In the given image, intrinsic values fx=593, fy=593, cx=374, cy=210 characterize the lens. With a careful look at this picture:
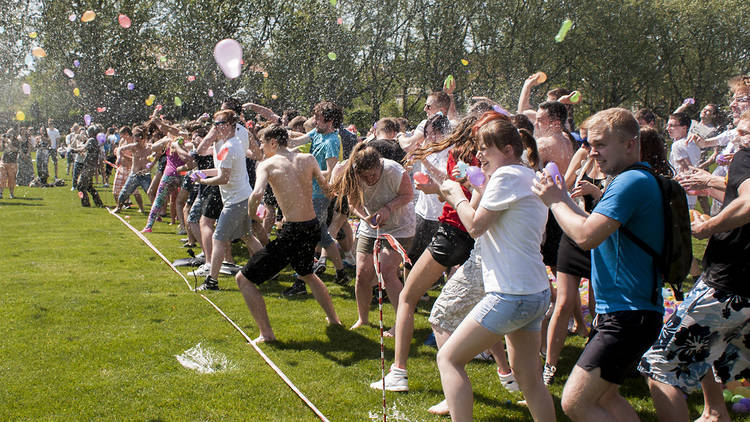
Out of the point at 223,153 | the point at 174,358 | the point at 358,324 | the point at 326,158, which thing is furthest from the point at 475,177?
the point at 326,158

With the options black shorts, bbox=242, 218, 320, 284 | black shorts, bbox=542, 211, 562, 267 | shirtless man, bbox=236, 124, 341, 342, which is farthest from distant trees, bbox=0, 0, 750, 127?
black shorts, bbox=542, 211, 562, 267

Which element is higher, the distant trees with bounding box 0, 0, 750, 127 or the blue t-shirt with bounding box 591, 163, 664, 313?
the distant trees with bounding box 0, 0, 750, 127

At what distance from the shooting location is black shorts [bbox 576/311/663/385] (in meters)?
2.56

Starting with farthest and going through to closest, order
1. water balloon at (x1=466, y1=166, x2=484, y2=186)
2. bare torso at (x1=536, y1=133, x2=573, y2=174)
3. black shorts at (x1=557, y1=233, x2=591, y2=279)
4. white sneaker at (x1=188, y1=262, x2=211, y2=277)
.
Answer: white sneaker at (x1=188, y1=262, x2=211, y2=277), bare torso at (x1=536, y1=133, x2=573, y2=174), black shorts at (x1=557, y1=233, x2=591, y2=279), water balloon at (x1=466, y1=166, x2=484, y2=186)

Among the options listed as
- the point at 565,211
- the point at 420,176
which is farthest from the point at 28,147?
the point at 565,211

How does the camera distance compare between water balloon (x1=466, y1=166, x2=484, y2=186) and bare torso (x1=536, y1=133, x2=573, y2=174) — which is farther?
bare torso (x1=536, y1=133, x2=573, y2=174)

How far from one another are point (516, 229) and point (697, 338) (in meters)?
1.16

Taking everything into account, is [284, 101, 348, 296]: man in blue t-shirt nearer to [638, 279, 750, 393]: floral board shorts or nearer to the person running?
the person running

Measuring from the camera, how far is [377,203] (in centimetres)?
535

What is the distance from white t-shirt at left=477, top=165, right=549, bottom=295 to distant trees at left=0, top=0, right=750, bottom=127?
2579cm

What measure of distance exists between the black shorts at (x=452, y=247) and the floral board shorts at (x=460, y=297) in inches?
8.8

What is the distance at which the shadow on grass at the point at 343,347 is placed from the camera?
16.6 ft

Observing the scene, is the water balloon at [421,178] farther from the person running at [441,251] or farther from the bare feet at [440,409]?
the bare feet at [440,409]

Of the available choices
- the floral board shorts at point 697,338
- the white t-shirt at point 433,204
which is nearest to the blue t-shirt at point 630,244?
the floral board shorts at point 697,338
